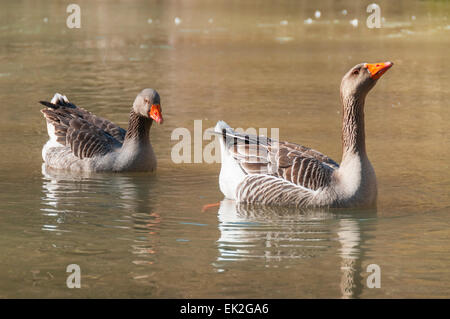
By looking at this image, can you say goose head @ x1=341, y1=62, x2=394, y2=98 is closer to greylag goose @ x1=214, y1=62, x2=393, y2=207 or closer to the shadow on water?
greylag goose @ x1=214, y1=62, x2=393, y2=207

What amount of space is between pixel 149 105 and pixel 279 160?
2.64m

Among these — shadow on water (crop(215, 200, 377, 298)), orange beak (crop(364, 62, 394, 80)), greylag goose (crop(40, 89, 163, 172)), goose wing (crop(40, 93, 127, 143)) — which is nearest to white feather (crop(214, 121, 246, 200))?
shadow on water (crop(215, 200, 377, 298))

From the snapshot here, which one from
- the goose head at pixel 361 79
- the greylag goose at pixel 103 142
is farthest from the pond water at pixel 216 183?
the goose head at pixel 361 79

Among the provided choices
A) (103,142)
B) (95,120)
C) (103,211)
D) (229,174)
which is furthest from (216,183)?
(95,120)

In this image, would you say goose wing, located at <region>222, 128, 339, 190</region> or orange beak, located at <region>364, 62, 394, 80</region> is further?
goose wing, located at <region>222, 128, 339, 190</region>

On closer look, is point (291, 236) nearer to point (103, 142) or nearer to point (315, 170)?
point (315, 170)

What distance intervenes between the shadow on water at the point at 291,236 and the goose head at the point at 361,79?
1368mm

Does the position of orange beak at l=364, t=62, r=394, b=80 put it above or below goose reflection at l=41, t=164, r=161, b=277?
above

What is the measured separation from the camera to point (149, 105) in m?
12.5

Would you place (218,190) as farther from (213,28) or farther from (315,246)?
(213,28)

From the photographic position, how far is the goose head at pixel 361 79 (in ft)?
33.5

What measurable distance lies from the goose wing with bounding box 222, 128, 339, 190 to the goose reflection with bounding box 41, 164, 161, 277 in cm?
120

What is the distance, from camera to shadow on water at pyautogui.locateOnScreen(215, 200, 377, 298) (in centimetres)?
843
